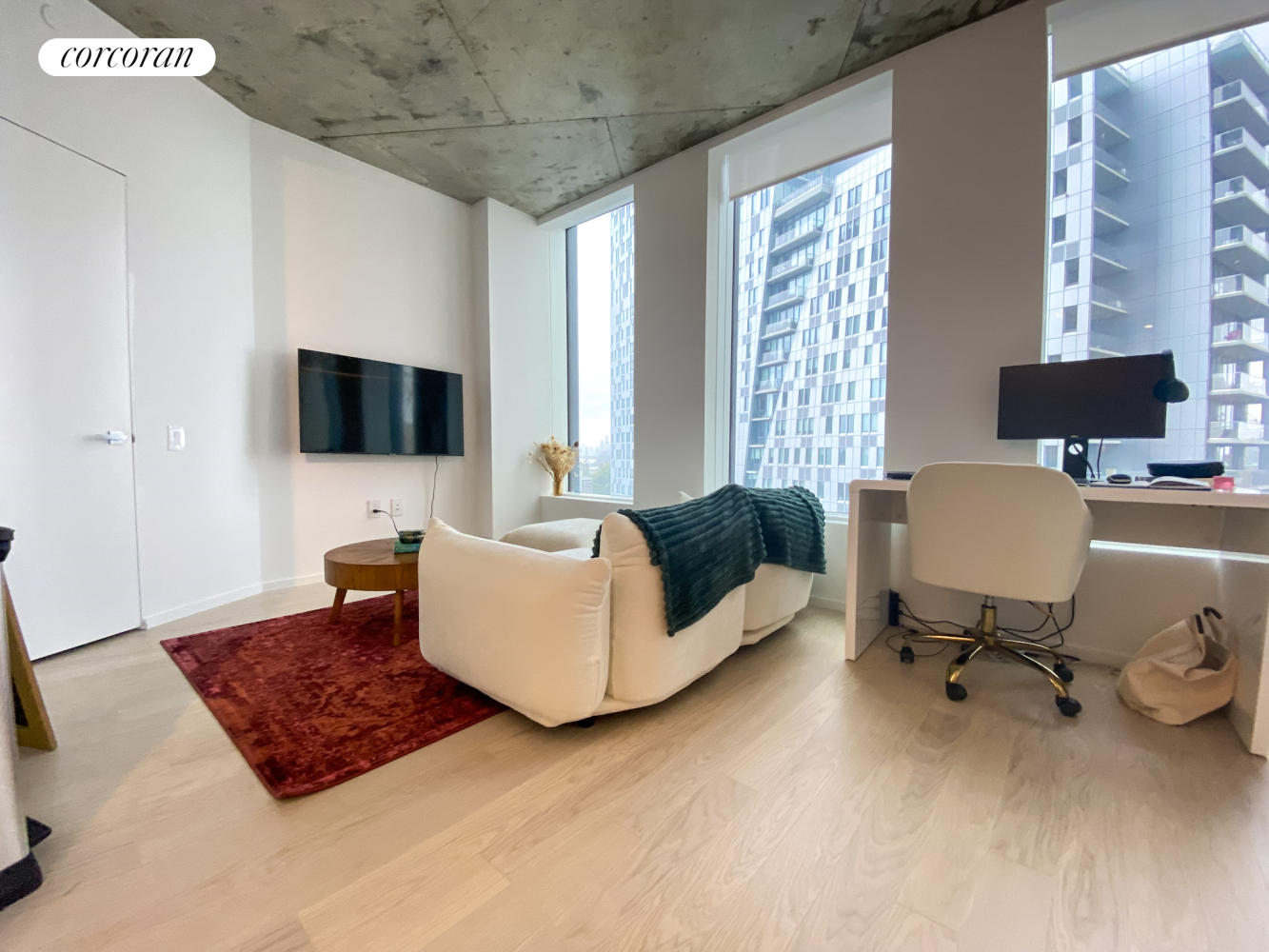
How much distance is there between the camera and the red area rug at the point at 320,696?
4.49ft

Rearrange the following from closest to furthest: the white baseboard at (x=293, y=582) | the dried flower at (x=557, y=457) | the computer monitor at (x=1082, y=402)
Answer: the computer monitor at (x=1082, y=402), the white baseboard at (x=293, y=582), the dried flower at (x=557, y=457)

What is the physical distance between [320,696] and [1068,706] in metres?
2.55

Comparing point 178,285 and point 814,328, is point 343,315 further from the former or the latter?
point 814,328

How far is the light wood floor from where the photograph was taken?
34.6 inches

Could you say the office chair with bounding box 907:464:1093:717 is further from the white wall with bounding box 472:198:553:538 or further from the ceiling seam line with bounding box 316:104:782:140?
the white wall with bounding box 472:198:553:538

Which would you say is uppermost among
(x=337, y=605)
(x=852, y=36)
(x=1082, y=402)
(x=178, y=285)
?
(x=852, y=36)

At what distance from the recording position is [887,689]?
1.80 m

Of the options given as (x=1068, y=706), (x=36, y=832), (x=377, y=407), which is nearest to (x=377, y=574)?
(x=36, y=832)

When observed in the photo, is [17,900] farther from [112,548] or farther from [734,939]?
[112,548]

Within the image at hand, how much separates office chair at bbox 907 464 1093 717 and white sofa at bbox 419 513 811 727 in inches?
35.7

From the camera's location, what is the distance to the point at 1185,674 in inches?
61.8

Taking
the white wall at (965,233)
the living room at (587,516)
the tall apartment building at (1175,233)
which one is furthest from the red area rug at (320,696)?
the tall apartment building at (1175,233)

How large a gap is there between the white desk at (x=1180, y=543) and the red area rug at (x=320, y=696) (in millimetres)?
1633

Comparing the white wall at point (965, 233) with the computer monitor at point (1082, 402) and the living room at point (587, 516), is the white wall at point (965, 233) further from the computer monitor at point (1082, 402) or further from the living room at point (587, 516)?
the computer monitor at point (1082, 402)
